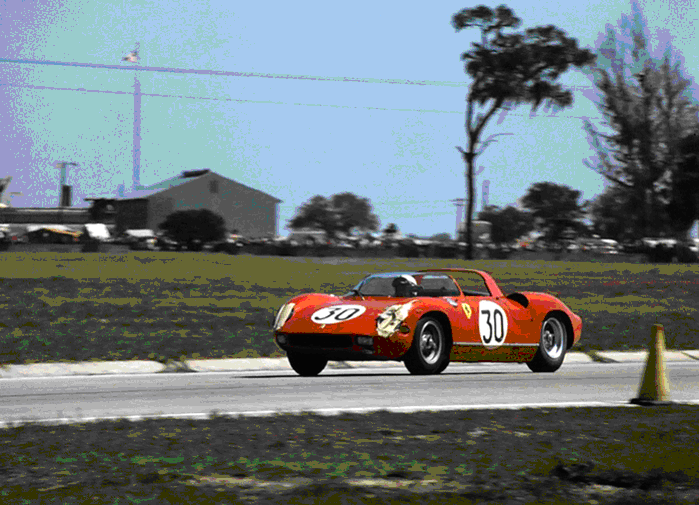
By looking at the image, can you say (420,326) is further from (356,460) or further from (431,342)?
(356,460)

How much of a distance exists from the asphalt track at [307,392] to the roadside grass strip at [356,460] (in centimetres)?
109

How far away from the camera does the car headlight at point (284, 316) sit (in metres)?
12.9

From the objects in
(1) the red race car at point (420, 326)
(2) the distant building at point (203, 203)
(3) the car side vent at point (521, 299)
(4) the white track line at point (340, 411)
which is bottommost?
(4) the white track line at point (340, 411)

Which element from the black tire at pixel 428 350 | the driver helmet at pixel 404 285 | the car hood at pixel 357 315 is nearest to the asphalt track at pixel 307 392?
the black tire at pixel 428 350

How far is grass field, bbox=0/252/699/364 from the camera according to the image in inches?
643

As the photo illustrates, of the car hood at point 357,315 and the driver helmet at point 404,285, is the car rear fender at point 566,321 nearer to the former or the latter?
the driver helmet at point 404,285

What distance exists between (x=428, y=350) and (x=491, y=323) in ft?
3.66

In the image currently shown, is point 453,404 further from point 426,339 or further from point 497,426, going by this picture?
point 426,339

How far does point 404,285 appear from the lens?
13234 mm

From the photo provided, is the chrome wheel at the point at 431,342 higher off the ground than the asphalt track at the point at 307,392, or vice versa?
the chrome wheel at the point at 431,342

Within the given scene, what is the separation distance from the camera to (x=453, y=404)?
996 centimetres

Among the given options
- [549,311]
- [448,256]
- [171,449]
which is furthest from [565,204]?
[171,449]

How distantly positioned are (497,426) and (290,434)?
65.8 inches

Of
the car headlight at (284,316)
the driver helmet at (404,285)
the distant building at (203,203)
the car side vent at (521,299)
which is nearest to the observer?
the car headlight at (284,316)
